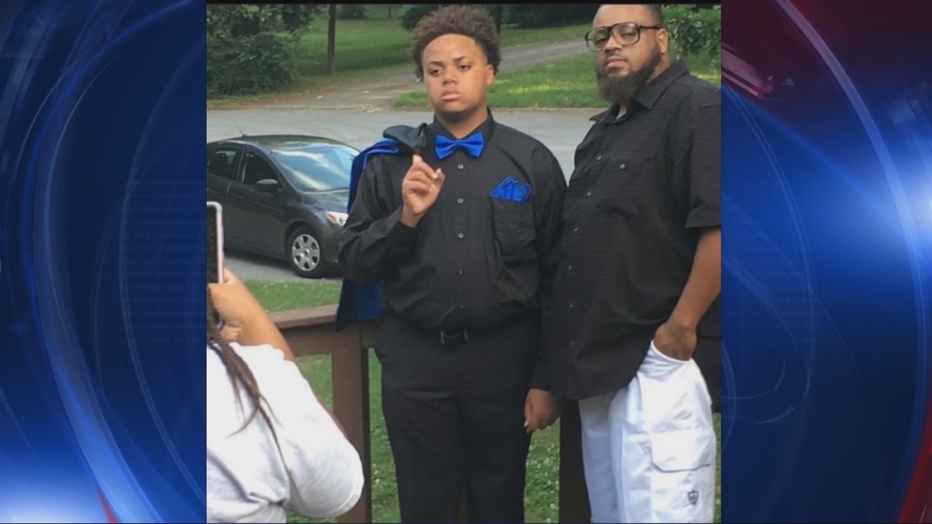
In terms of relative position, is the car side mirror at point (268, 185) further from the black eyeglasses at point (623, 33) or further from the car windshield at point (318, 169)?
the black eyeglasses at point (623, 33)

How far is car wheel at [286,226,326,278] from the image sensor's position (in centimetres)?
293

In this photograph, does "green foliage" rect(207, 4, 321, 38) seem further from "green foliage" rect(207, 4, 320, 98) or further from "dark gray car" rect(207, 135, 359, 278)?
"dark gray car" rect(207, 135, 359, 278)

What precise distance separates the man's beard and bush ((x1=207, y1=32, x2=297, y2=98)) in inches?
32.3

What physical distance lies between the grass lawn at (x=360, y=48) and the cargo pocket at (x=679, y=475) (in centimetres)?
107

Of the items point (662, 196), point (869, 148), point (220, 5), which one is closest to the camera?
point (869, 148)

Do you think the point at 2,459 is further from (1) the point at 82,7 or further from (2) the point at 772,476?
(2) the point at 772,476

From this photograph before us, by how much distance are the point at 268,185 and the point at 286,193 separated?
0.05 meters

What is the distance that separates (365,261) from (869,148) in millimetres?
1231

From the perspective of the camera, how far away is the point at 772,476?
8.71 ft

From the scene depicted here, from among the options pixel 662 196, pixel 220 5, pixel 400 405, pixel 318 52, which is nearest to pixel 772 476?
pixel 662 196

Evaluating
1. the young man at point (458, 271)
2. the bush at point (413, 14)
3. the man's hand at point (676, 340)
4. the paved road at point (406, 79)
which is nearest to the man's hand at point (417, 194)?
A: the young man at point (458, 271)

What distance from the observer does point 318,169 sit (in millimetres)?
2943

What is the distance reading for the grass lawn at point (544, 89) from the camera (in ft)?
9.59

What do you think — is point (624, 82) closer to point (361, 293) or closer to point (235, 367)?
point (361, 293)
